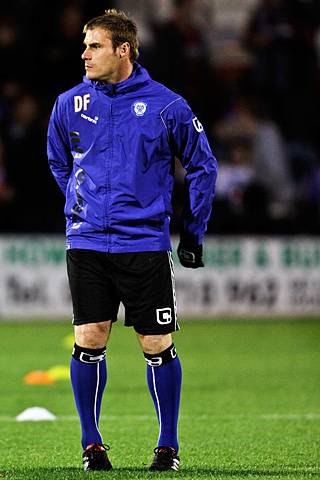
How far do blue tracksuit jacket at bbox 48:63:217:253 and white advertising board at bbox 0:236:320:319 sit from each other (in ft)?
28.5

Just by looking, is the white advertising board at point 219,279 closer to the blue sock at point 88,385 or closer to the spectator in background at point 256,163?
the spectator in background at point 256,163

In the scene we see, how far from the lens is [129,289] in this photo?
6320 millimetres

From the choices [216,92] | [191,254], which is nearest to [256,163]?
[216,92]

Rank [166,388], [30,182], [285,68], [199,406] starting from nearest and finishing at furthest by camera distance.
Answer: [166,388]
[199,406]
[30,182]
[285,68]

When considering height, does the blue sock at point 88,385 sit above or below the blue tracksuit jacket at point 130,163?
below

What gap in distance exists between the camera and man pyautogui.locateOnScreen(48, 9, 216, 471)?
6.29m

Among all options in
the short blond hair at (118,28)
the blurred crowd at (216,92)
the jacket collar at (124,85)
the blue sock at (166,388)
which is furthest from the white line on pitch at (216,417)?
the blurred crowd at (216,92)

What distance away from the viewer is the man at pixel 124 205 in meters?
6.29

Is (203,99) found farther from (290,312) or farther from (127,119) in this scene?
(127,119)

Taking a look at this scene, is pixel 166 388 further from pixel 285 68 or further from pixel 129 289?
pixel 285 68

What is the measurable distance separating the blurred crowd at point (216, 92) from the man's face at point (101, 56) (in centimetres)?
853

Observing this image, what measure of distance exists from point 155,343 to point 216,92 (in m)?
11.0

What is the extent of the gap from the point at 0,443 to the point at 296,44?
1116 cm

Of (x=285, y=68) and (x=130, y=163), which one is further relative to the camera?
(x=285, y=68)
